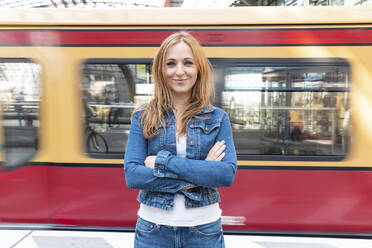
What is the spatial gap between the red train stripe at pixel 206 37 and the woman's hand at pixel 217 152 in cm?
197

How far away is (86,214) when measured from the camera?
10.5 feet

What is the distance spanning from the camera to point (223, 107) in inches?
122

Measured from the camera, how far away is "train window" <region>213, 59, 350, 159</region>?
3027mm

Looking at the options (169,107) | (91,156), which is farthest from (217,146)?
(91,156)

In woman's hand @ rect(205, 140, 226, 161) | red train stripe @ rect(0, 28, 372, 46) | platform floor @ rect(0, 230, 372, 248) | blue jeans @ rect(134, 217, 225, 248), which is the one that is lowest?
platform floor @ rect(0, 230, 372, 248)

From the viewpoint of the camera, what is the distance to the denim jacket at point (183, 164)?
3.99 feet

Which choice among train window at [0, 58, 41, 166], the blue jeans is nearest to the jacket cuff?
the blue jeans

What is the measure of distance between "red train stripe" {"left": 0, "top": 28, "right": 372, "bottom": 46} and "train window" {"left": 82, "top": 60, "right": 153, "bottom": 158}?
0.23 meters

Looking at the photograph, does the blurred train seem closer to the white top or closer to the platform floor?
the platform floor

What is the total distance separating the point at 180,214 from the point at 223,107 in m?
1.96

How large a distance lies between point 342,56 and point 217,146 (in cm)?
229

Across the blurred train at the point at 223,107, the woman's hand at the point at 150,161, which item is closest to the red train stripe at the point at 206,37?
the blurred train at the point at 223,107

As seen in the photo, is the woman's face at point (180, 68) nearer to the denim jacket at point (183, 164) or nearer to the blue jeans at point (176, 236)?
the denim jacket at point (183, 164)

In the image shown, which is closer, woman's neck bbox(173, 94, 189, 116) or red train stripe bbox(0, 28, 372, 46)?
woman's neck bbox(173, 94, 189, 116)
